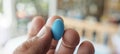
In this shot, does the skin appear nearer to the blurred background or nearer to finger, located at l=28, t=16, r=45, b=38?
finger, located at l=28, t=16, r=45, b=38

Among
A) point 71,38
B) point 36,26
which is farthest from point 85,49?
point 36,26

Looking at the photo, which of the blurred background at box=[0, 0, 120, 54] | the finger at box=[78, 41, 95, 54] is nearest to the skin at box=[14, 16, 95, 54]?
the finger at box=[78, 41, 95, 54]

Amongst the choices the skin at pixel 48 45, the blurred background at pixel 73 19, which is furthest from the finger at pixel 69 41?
the blurred background at pixel 73 19

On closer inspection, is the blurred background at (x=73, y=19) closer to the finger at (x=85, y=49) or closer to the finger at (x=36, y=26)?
the finger at (x=36, y=26)

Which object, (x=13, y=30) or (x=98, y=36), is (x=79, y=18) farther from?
(x=13, y=30)

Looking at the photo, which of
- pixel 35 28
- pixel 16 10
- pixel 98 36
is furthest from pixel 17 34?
pixel 35 28
